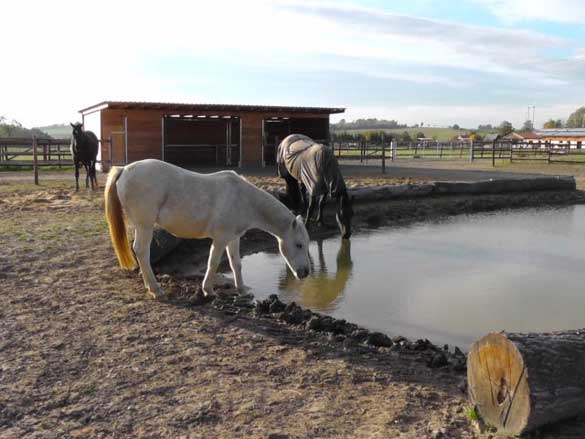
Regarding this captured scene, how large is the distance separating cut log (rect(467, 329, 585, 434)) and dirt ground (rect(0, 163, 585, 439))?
14 cm

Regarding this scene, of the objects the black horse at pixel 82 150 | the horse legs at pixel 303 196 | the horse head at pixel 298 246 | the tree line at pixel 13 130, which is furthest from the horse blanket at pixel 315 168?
the tree line at pixel 13 130

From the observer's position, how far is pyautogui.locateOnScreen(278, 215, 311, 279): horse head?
562cm

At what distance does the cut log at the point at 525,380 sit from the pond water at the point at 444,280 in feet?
5.35

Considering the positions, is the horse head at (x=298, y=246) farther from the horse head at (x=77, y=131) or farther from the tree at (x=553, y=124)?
the tree at (x=553, y=124)

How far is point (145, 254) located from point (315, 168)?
4.97 m

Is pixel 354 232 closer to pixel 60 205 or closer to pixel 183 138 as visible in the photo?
pixel 60 205

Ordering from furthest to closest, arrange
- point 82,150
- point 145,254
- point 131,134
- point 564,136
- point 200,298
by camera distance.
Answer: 1. point 564,136
2. point 131,134
3. point 82,150
4. point 145,254
5. point 200,298

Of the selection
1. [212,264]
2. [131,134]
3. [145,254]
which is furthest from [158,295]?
[131,134]

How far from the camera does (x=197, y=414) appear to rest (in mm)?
3102

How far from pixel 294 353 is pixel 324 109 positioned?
62.9 feet

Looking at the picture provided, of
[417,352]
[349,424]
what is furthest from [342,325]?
[349,424]

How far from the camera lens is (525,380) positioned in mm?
2885

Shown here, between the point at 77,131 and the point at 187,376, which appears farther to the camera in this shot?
the point at 77,131

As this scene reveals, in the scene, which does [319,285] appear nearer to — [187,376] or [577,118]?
[187,376]
